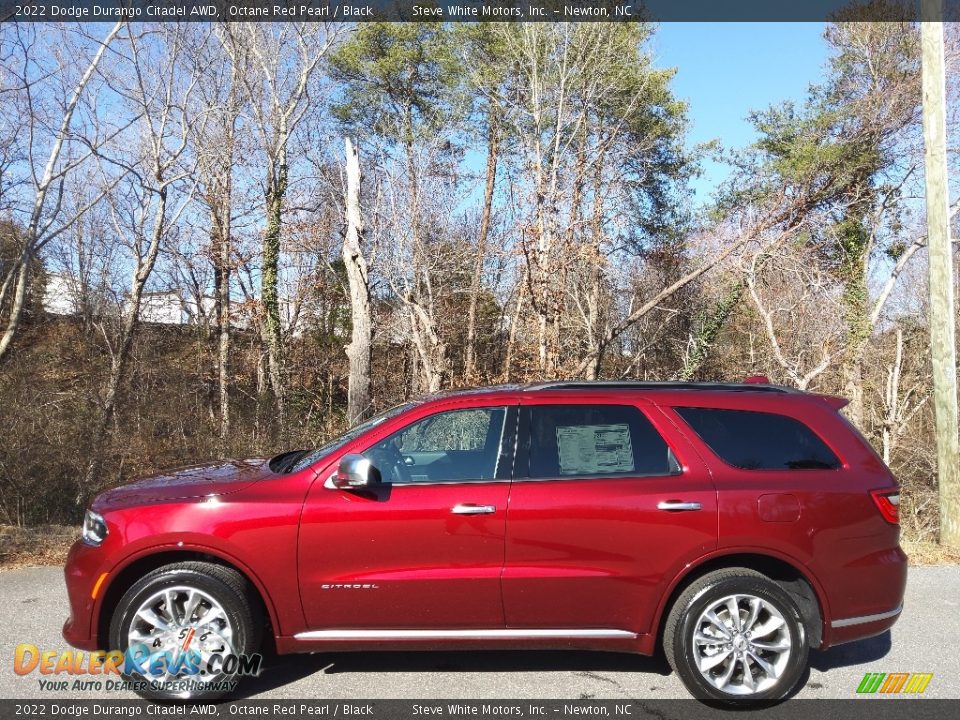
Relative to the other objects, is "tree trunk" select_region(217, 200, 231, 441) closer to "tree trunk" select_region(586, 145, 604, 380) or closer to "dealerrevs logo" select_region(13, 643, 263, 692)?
"tree trunk" select_region(586, 145, 604, 380)

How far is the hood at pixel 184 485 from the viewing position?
438 cm

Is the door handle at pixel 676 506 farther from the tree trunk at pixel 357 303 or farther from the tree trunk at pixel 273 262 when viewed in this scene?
the tree trunk at pixel 273 262

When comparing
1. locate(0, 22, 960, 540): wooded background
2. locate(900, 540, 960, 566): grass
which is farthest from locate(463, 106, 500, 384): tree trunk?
locate(900, 540, 960, 566): grass

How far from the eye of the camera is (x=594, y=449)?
14.9ft

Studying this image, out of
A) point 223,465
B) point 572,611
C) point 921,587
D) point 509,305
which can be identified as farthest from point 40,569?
point 509,305

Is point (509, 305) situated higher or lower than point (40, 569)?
higher

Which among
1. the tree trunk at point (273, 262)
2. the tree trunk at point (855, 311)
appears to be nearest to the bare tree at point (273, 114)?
the tree trunk at point (273, 262)

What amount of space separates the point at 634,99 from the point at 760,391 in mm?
17451

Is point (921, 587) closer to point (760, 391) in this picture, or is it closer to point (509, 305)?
point (760, 391)

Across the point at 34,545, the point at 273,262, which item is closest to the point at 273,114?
the point at 273,262

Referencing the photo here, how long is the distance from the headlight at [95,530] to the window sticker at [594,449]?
8.36 feet

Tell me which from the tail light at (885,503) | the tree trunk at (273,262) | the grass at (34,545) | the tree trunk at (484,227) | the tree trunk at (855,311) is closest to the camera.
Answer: the tail light at (885,503)

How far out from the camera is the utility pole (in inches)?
335

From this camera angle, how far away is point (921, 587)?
261 inches
